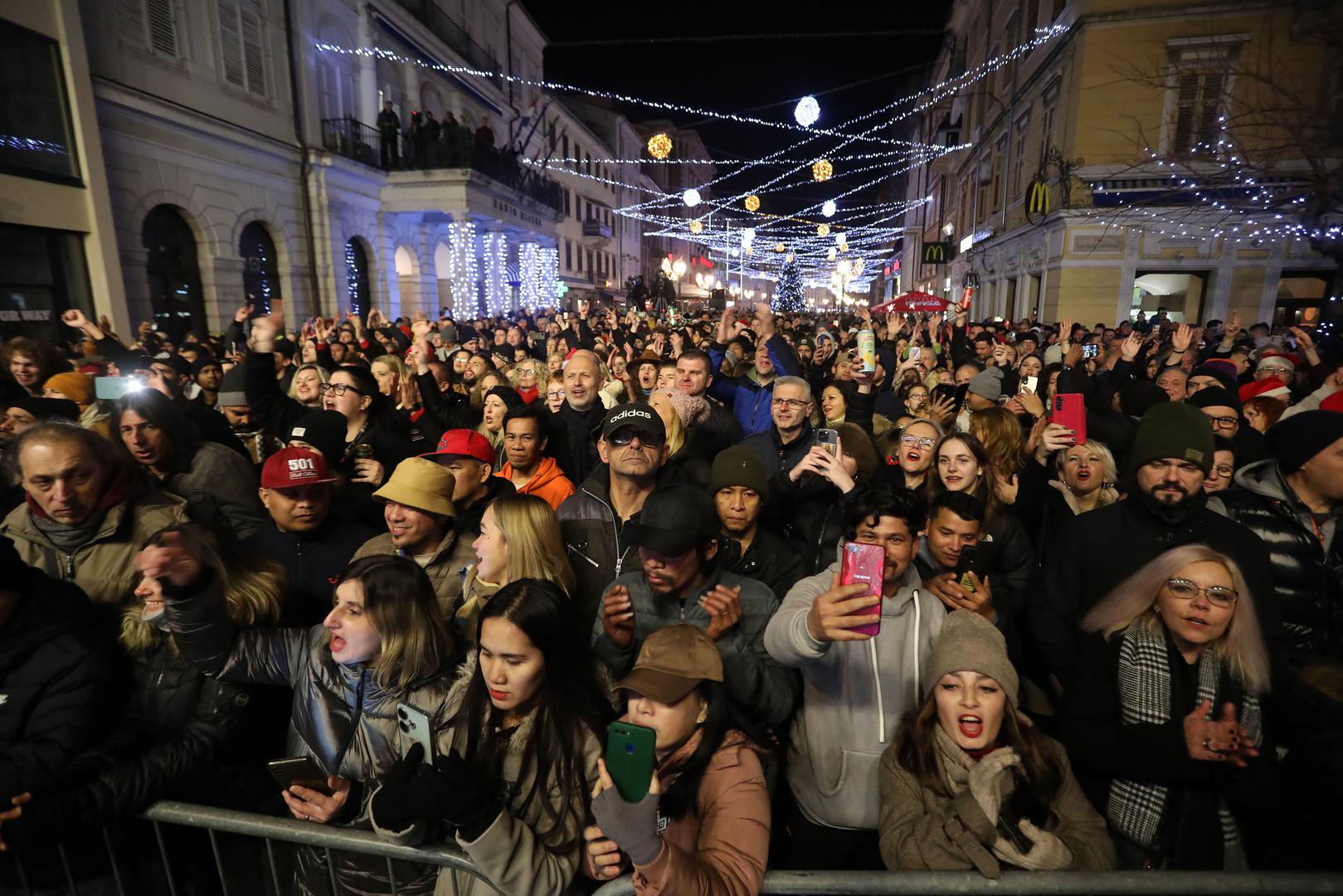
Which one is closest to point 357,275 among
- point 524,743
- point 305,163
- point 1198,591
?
point 305,163

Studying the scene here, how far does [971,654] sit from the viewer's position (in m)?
2.10

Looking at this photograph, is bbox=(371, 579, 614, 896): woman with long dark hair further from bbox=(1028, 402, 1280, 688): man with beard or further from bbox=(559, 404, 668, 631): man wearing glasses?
bbox=(1028, 402, 1280, 688): man with beard

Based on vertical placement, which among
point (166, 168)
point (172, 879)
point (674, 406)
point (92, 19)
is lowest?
point (172, 879)

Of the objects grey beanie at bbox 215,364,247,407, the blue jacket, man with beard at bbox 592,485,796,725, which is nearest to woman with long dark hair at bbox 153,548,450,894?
man with beard at bbox 592,485,796,725

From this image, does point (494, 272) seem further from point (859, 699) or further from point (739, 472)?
point (859, 699)

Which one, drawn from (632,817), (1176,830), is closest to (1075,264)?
(1176,830)

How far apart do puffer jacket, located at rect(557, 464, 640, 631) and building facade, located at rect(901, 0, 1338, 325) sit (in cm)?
1866

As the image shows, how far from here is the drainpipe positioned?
1695cm

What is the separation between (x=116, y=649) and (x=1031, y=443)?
16.8 ft

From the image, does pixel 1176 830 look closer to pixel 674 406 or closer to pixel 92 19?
pixel 674 406

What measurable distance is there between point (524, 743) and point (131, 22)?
17.5m

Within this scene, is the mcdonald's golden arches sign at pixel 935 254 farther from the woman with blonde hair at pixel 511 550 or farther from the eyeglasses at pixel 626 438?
the woman with blonde hair at pixel 511 550

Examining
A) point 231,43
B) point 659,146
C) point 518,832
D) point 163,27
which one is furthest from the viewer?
point 659,146

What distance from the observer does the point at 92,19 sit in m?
11.8
